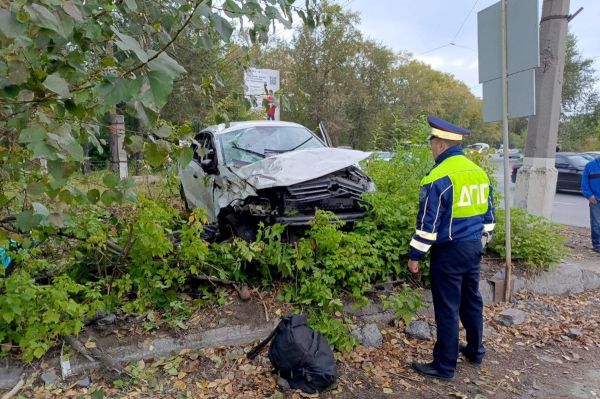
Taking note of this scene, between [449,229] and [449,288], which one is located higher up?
[449,229]

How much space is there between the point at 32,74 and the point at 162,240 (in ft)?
7.24

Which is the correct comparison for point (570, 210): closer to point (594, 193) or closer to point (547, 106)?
point (594, 193)

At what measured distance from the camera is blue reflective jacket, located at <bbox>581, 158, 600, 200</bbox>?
6.93 m

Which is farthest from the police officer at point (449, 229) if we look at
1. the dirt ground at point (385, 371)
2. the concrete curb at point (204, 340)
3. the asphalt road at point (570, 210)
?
the asphalt road at point (570, 210)

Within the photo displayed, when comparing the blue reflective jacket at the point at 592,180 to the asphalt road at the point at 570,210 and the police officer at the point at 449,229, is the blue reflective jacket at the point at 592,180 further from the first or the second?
the police officer at the point at 449,229

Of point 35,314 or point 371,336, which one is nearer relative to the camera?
point 35,314

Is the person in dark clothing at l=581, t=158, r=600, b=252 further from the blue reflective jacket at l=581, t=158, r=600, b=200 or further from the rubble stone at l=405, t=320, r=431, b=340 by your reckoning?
the rubble stone at l=405, t=320, r=431, b=340

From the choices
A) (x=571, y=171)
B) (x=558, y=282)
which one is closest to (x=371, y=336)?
(x=558, y=282)

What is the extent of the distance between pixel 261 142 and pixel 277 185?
1.66 m

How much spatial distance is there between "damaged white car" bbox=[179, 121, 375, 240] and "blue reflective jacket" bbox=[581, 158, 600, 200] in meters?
4.33

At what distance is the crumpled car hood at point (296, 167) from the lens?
4.51 metres

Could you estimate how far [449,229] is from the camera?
322cm

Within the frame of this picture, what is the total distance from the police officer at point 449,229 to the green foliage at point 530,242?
2.07 m

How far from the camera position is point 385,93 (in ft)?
93.2
